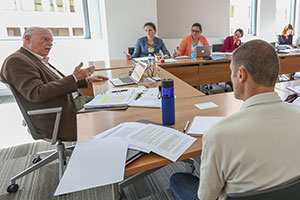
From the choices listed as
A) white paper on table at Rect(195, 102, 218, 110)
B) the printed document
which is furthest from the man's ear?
the printed document

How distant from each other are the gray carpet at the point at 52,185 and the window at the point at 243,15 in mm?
5614

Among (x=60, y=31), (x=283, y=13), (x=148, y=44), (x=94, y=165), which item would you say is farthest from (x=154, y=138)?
(x=283, y=13)

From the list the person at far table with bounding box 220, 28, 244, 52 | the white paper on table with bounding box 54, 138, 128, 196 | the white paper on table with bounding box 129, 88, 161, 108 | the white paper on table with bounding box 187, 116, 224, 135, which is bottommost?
the white paper on table with bounding box 54, 138, 128, 196

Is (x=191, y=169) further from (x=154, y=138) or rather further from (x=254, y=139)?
(x=254, y=139)

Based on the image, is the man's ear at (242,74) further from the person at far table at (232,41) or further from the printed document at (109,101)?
the person at far table at (232,41)

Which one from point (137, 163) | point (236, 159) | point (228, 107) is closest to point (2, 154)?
point (137, 163)

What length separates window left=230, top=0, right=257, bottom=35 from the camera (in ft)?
21.2

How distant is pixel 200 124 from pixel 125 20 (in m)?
4.18

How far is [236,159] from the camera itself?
0.64m

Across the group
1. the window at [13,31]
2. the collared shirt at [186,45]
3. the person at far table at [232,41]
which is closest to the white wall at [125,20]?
the collared shirt at [186,45]

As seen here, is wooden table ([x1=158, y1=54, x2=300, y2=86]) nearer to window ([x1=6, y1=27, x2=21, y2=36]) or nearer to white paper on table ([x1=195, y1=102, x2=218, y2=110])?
white paper on table ([x1=195, y1=102, x2=218, y2=110])

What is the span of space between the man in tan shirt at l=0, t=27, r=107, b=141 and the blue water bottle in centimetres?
83

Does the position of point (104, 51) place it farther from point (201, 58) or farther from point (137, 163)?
point (137, 163)

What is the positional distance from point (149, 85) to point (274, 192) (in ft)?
5.16
